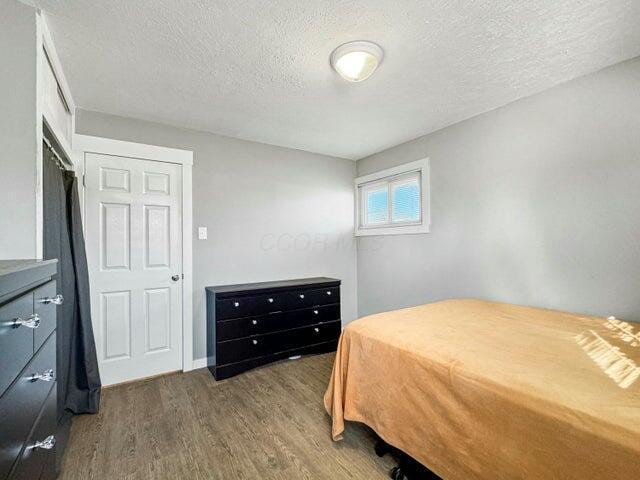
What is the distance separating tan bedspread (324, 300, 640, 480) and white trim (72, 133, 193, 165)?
2265mm

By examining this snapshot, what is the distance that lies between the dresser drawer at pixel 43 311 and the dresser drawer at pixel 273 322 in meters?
1.66

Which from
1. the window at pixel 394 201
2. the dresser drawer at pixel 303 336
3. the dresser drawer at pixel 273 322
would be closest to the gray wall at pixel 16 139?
the dresser drawer at pixel 273 322

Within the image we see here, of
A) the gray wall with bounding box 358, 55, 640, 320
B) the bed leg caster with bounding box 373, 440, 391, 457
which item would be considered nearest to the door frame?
the bed leg caster with bounding box 373, 440, 391, 457

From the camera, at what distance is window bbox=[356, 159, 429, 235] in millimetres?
3270

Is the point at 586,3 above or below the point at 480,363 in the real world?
above

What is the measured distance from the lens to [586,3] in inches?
57.8

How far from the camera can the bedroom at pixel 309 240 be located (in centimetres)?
118

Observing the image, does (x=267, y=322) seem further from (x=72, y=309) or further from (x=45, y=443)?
(x=45, y=443)

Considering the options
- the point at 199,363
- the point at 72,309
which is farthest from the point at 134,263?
the point at 199,363

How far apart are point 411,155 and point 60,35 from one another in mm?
2980

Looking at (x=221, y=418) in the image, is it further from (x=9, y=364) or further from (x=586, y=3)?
(x=586, y=3)

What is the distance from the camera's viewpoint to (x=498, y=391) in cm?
113

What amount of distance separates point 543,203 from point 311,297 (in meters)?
2.20

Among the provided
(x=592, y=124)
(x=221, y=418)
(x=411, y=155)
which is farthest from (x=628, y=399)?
(x=411, y=155)
